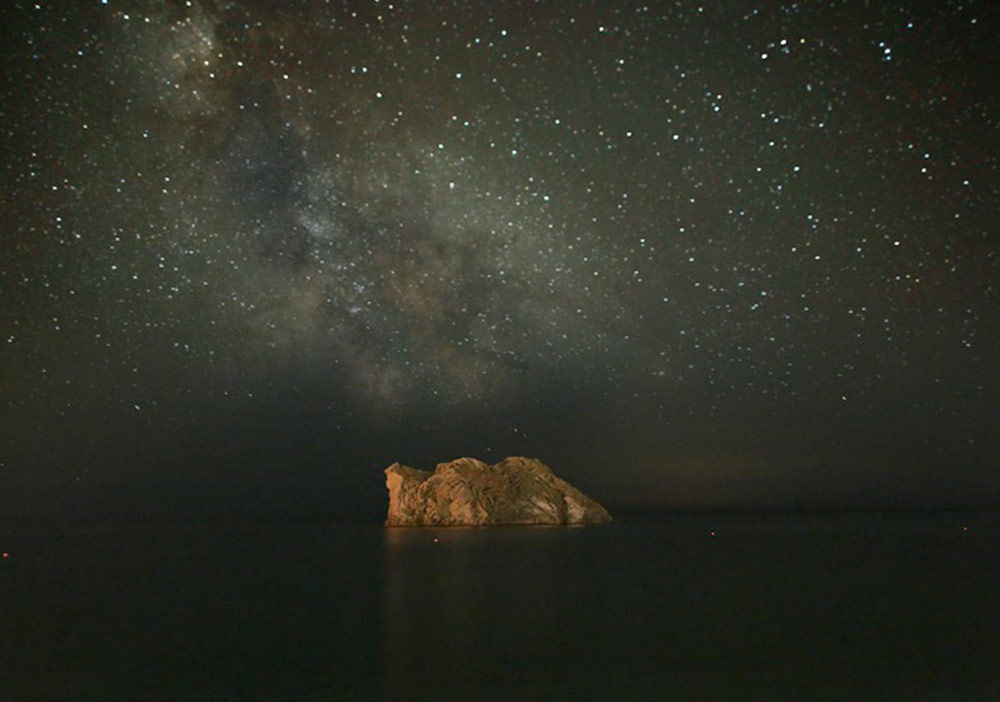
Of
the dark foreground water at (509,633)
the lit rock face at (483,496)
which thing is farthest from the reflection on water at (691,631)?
the lit rock face at (483,496)

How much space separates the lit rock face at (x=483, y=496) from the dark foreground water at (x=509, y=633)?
3246 inches

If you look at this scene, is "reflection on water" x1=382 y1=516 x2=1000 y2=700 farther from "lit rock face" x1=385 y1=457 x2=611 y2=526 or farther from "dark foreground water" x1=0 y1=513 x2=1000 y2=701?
"lit rock face" x1=385 y1=457 x2=611 y2=526

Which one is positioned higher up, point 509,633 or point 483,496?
point 483,496

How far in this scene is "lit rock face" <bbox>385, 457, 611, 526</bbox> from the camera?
138500 mm

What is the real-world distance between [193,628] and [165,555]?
182 ft

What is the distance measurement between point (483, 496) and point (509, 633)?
115236mm

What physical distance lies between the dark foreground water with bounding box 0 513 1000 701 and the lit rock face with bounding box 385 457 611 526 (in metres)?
82.4

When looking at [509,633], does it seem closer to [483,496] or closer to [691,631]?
[691,631]

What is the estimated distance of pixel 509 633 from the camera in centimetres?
2731

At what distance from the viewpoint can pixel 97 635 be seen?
28328mm

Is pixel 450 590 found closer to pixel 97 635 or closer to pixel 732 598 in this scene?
pixel 732 598

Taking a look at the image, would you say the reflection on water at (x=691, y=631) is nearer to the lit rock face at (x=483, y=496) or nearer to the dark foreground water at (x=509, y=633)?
the dark foreground water at (x=509, y=633)

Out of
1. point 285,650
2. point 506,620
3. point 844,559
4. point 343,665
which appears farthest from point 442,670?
point 844,559

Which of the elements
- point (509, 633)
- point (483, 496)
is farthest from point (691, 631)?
point (483, 496)
